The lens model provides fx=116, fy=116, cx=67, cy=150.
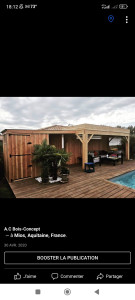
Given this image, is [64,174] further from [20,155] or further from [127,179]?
[127,179]

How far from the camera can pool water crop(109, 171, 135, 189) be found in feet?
16.3

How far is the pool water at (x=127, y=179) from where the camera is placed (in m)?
4.97

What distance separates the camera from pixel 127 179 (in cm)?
547
